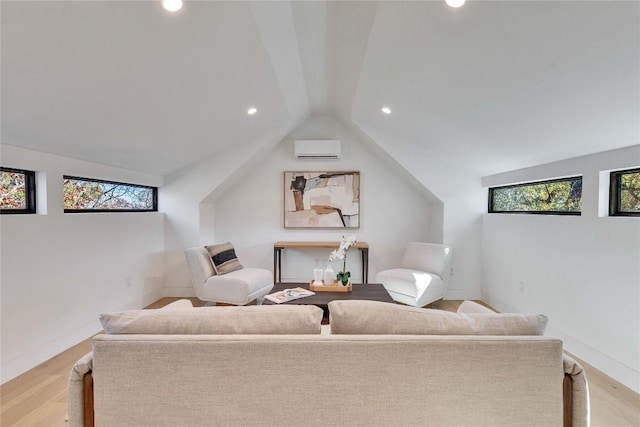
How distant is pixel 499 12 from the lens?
1.64 metres

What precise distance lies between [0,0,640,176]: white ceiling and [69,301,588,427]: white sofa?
1.56m

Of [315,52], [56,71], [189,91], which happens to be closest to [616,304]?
[315,52]

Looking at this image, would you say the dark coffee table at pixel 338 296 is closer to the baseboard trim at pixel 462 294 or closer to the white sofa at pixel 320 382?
the white sofa at pixel 320 382

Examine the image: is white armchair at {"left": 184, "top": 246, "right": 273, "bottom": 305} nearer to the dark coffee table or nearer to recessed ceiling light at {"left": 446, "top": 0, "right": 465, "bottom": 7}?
the dark coffee table

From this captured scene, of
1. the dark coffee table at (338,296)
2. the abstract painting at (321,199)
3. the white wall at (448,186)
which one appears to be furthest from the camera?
the abstract painting at (321,199)

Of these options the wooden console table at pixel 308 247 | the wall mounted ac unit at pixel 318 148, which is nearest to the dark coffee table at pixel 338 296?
the wooden console table at pixel 308 247

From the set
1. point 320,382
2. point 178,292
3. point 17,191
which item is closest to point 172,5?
point 17,191

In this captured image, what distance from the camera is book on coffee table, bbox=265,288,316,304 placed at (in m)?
2.63

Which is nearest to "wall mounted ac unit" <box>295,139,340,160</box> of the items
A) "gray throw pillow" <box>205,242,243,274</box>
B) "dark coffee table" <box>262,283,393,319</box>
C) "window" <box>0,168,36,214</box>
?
"gray throw pillow" <box>205,242,243,274</box>

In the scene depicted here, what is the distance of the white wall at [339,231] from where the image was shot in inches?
181

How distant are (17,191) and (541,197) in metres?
4.75

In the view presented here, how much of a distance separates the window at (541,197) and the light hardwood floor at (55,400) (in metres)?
1.39

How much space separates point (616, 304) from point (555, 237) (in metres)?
0.76

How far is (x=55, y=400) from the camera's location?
1.94 m
